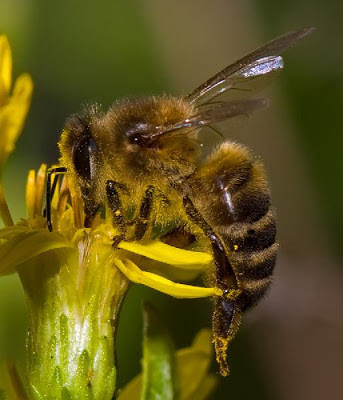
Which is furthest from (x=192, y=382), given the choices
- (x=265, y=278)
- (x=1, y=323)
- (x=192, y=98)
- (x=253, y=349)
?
(x=253, y=349)

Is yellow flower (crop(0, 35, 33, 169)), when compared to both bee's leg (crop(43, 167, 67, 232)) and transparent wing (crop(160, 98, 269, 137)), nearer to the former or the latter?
bee's leg (crop(43, 167, 67, 232))

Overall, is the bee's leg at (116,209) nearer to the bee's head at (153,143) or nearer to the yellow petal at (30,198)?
the bee's head at (153,143)

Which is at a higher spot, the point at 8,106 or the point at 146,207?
the point at 8,106

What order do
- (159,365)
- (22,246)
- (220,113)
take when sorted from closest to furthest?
(159,365) → (220,113) → (22,246)

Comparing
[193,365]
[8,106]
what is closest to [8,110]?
[8,106]

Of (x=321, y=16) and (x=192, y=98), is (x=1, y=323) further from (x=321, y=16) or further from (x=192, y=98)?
(x=321, y=16)

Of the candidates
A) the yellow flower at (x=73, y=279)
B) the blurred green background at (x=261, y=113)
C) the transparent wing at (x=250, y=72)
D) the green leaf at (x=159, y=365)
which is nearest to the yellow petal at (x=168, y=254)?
the yellow flower at (x=73, y=279)

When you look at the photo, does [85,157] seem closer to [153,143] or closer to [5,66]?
[153,143]

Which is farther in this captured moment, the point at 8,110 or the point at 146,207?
the point at 8,110
